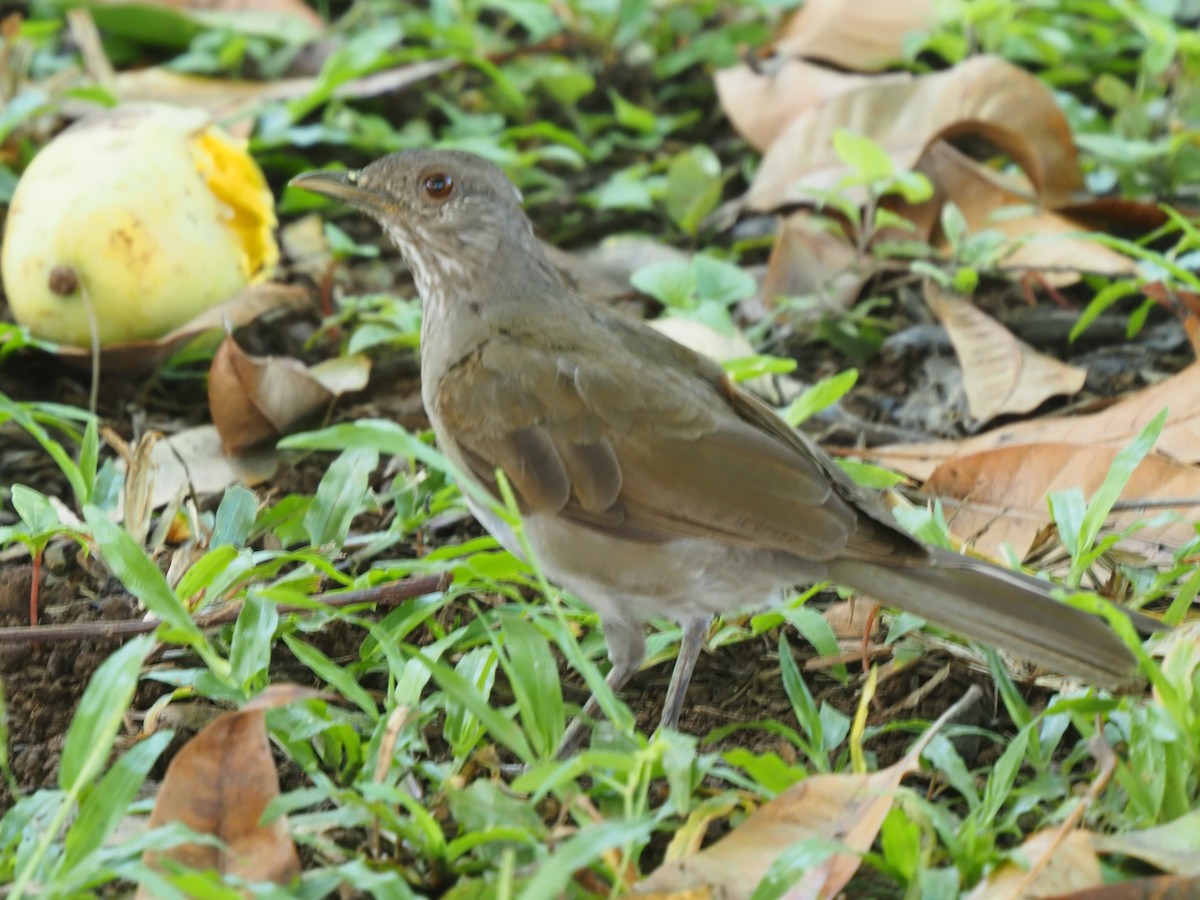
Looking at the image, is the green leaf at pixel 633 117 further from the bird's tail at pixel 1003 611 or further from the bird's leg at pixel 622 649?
the bird's tail at pixel 1003 611

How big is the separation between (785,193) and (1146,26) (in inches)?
63.7

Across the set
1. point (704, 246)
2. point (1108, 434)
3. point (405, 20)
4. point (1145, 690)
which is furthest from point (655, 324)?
point (405, 20)

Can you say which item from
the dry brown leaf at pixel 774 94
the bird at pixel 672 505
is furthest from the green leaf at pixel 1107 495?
the dry brown leaf at pixel 774 94

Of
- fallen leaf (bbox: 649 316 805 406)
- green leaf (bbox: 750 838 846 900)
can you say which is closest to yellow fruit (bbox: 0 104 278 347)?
→ fallen leaf (bbox: 649 316 805 406)

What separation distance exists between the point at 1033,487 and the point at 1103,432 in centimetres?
45

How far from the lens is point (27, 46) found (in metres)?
6.01

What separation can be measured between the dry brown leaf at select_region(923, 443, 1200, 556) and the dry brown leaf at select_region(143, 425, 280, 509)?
202 cm

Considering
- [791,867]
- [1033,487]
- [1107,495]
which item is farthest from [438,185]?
[791,867]

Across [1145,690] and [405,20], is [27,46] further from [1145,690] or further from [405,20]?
[1145,690]

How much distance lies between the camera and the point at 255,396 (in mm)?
4473

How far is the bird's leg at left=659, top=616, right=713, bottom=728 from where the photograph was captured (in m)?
3.33

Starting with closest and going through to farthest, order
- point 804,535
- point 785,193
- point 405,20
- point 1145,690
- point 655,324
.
A: 1. point 1145,690
2. point 804,535
3. point 655,324
4. point 785,193
5. point 405,20

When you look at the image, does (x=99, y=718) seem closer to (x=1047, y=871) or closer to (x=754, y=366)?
(x=1047, y=871)

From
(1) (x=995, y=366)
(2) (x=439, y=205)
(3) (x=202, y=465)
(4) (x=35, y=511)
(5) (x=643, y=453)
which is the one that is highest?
(2) (x=439, y=205)
